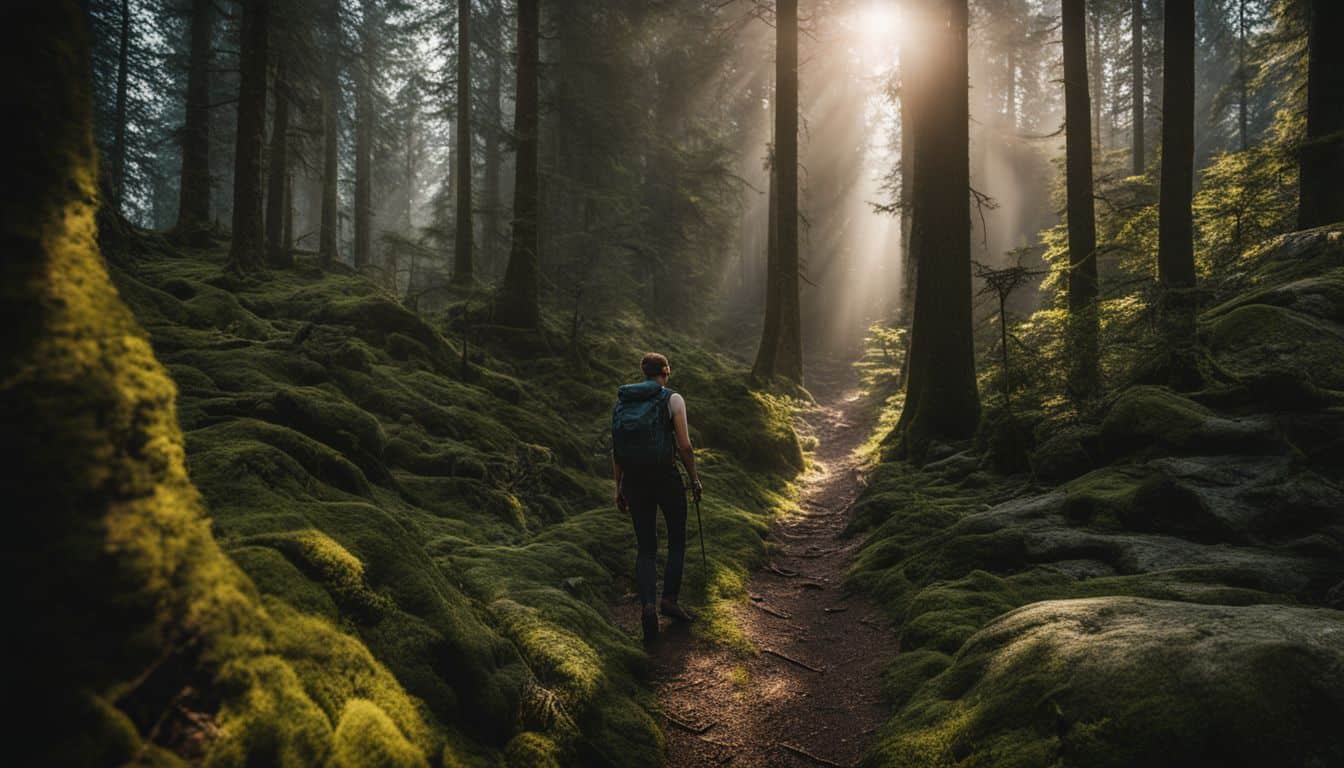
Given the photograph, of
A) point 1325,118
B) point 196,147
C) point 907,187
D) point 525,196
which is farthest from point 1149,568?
point 907,187

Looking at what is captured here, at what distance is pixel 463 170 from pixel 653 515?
54.4 ft

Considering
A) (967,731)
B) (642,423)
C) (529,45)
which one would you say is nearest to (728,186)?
(529,45)

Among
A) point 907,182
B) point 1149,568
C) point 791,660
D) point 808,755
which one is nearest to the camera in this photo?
point 808,755

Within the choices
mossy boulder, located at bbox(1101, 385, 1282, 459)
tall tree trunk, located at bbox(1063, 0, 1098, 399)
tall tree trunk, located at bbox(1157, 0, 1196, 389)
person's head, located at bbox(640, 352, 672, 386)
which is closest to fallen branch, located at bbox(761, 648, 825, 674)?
person's head, located at bbox(640, 352, 672, 386)

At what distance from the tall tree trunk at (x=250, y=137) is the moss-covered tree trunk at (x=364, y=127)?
46.8 ft

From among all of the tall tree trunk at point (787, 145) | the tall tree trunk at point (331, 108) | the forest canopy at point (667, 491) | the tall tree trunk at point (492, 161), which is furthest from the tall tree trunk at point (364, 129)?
the tall tree trunk at point (787, 145)

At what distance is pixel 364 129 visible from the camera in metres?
28.5

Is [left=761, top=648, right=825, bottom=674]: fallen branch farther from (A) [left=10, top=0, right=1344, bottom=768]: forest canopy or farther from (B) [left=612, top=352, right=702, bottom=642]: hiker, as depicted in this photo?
(B) [left=612, top=352, right=702, bottom=642]: hiker

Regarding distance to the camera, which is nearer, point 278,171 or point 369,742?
point 369,742

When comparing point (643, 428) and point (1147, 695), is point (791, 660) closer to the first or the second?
point (643, 428)

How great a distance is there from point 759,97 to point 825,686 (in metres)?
35.6

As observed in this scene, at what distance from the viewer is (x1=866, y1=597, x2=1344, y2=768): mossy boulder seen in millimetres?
2430

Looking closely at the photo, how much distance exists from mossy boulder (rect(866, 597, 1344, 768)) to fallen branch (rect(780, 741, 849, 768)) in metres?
0.32

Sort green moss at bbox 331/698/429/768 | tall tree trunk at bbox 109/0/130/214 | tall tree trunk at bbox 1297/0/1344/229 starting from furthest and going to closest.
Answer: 1. tall tree trunk at bbox 109/0/130/214
2. tall tree trunk at bbox 1297/0/1344/229
3. green moss at bbox 331/698/429/768
